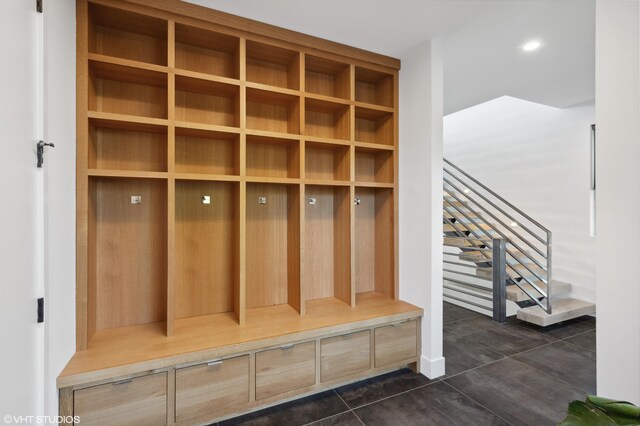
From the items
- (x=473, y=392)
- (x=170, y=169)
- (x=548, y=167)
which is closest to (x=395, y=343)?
(x=473, y=392)

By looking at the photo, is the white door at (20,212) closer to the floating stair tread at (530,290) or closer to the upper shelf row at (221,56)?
the upper shelf row at (221,56)

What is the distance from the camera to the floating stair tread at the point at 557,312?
3689mm

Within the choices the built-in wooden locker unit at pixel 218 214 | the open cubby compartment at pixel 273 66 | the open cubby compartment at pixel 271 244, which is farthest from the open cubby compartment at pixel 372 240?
the open cubby compartment at pixel 273 66

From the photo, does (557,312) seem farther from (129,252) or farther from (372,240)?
(129,252)

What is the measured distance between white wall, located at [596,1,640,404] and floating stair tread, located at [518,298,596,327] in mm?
2765

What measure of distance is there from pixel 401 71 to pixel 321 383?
112 inches

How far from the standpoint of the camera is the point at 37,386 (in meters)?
1.38

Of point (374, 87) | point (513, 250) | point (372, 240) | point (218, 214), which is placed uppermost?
point (374, 87)

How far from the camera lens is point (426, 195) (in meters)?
2.65

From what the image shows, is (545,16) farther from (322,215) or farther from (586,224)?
(586,224)

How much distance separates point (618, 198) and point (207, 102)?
2.69m

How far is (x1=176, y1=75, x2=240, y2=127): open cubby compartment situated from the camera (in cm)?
237

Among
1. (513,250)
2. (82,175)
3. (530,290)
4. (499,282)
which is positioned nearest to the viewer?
(82,175)

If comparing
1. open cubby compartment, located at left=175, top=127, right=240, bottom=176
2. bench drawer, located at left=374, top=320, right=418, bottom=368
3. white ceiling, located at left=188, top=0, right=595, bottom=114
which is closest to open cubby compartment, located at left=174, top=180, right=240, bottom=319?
open cubby compartment, located at left=175, top=127, right=240, bottom=176
